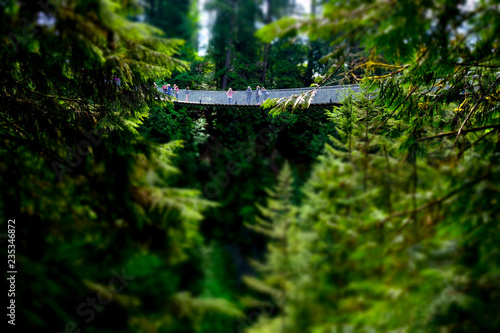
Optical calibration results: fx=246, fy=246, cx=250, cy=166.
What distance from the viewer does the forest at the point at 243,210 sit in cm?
157

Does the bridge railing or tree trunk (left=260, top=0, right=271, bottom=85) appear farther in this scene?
the bridge railing

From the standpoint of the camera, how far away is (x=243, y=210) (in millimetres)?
2148

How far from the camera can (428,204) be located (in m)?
1.82

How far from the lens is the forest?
61.7 inches

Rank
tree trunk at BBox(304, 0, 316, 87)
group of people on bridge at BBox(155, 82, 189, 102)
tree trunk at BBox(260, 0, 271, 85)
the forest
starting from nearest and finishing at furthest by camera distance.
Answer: the forest, tree trunk at BBox(260, 0, 271, 85), tree trunk at BBox(304, 0, 316, 87), group of people on bridge at BBox(155, 82, 189, 102)

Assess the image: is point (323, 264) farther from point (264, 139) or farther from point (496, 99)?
point (496, 99)

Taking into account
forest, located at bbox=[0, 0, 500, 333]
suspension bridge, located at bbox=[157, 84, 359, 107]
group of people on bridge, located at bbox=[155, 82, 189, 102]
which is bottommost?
forest, located at bbox=[0, 0, 500, 333]

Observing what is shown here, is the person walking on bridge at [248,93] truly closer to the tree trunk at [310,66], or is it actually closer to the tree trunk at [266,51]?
the tree trunk at [266,51]

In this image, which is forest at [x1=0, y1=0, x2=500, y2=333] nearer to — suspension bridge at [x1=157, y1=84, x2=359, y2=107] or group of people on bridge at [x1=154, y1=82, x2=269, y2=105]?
suspension bridge at [x1=157, y1=84, x2=359, y2=107]

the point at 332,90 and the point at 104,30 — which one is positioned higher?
the point at 332,90

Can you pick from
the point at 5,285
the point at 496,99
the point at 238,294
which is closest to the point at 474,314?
the point at 238,294

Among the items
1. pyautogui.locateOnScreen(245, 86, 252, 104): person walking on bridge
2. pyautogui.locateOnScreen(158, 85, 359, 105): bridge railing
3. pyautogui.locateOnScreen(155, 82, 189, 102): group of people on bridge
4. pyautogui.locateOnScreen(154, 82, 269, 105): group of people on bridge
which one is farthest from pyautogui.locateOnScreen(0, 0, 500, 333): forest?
pyautogui.locateOnScreen(155, 82, 189, 102): group of people on bridge

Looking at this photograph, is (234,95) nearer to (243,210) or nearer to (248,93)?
(248,93)

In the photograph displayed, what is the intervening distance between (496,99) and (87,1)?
454 centimetres
